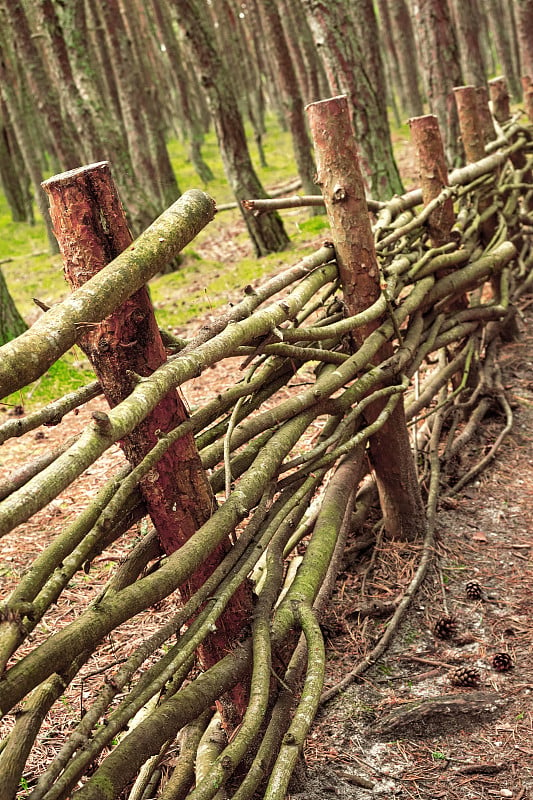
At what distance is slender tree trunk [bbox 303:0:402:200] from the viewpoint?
588 cm

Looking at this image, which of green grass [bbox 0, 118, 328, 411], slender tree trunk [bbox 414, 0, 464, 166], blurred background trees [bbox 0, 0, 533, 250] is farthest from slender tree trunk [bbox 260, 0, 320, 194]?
slender tree trunk [bbox 414, 0, 464, 166]

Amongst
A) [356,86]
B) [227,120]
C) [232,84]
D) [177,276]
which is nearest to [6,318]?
[177,276]

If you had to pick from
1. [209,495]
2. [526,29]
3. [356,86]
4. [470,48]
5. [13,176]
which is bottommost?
[209,495]

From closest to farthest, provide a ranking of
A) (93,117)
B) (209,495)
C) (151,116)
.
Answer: (209,495) → (93,117) → (151,116)

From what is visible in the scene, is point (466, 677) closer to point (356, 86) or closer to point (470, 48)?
point (356, 86)

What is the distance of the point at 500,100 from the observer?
17.1ft

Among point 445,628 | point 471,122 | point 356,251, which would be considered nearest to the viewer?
point 445,628

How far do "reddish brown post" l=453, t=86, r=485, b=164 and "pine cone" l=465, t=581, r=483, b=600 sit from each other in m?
2.72

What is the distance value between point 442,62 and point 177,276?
136 inches

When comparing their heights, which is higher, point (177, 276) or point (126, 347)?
point (126, 347)

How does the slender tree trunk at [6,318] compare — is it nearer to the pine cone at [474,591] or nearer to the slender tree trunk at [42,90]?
the slender tree trunk at [42,90]

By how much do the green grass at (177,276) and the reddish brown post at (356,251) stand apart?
22.4 inches

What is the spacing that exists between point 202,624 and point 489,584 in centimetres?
159

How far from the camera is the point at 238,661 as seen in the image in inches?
74.6
